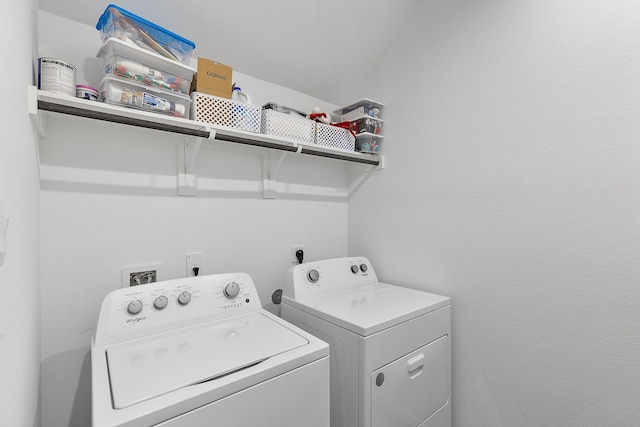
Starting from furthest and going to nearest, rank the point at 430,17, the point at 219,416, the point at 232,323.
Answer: the point at 430,17 < the point at 232,323 < the point at 219,416

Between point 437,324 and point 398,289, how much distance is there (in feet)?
0.98

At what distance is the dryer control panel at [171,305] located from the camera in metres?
1.02

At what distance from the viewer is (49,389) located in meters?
1.11

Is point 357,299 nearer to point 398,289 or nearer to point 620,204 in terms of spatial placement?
point 398,289

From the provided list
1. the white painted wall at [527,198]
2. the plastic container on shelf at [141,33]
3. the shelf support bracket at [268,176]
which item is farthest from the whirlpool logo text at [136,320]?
the white painted wall at [527,198]

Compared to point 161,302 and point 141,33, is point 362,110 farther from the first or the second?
point 161,302

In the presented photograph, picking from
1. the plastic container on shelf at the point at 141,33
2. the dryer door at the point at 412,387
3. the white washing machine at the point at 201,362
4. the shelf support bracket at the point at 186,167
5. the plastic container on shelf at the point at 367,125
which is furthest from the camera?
the plastic container on shelf at the point at 367,125

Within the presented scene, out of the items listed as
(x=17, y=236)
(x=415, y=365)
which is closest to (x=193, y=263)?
(x=17, y=236)

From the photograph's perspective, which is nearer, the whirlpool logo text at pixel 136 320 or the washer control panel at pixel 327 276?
the whirlpool logo text at pixel 136 320

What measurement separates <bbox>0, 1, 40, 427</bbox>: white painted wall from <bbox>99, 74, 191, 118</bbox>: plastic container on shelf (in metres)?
0.21

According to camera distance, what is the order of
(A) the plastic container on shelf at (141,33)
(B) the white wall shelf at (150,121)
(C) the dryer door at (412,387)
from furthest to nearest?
(C) the dryer door at (412,387) → (A) the plastic container on shelf at (141,33) → (B) the white wall shelf at (150,121)

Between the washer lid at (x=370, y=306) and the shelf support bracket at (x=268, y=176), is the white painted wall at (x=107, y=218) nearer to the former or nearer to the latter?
the shelf support bracket at (x=268, y=176)

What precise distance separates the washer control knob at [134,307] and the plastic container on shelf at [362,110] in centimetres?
151

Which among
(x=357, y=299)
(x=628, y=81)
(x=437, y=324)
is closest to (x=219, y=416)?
(x=357, y=299)
